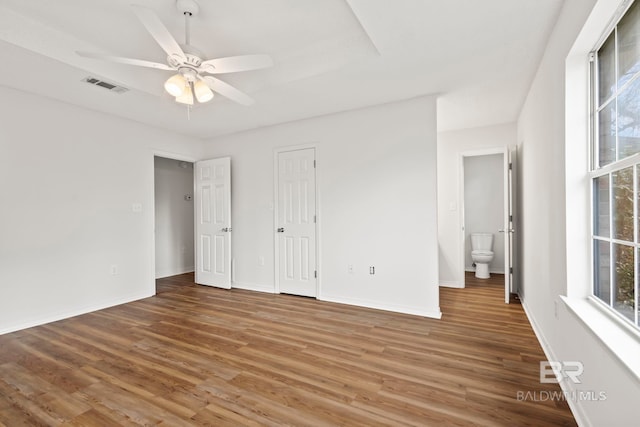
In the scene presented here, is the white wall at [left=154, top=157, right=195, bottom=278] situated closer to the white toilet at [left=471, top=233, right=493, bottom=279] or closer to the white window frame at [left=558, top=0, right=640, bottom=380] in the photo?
the white toilet at [left=471, top=233, right=493, bottom=279]

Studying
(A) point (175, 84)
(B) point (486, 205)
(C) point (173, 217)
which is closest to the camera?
(A) point (175, 84)

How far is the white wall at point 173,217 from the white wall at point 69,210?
4.70 ft

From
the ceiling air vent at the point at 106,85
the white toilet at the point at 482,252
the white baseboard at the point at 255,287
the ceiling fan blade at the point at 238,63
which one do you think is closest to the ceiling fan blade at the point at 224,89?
the ceiling fan blade at the point at 238,63

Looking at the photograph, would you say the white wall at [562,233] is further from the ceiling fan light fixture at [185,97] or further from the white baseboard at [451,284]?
the ceiling fan light fixture at [185,97]

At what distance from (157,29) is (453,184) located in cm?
443

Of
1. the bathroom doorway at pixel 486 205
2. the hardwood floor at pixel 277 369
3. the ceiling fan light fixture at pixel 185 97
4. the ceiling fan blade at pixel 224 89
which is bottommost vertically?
the hardwood floor at pixel 277 369

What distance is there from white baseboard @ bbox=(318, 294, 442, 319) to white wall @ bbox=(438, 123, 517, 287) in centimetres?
156

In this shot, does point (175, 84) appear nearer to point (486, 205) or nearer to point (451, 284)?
point (451, 284)

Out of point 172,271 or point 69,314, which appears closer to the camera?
point 69,314

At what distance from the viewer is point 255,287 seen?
15.1 ft

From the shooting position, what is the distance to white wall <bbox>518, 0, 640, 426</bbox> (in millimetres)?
1292

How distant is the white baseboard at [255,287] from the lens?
4.48 metres

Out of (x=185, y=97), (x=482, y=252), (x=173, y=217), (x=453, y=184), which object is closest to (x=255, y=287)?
(x=173, y=217)

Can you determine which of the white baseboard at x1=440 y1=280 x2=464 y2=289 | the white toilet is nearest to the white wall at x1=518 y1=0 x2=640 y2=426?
Answer: the white baseboard at x1=440 y1=280 x2=464 y2=289
